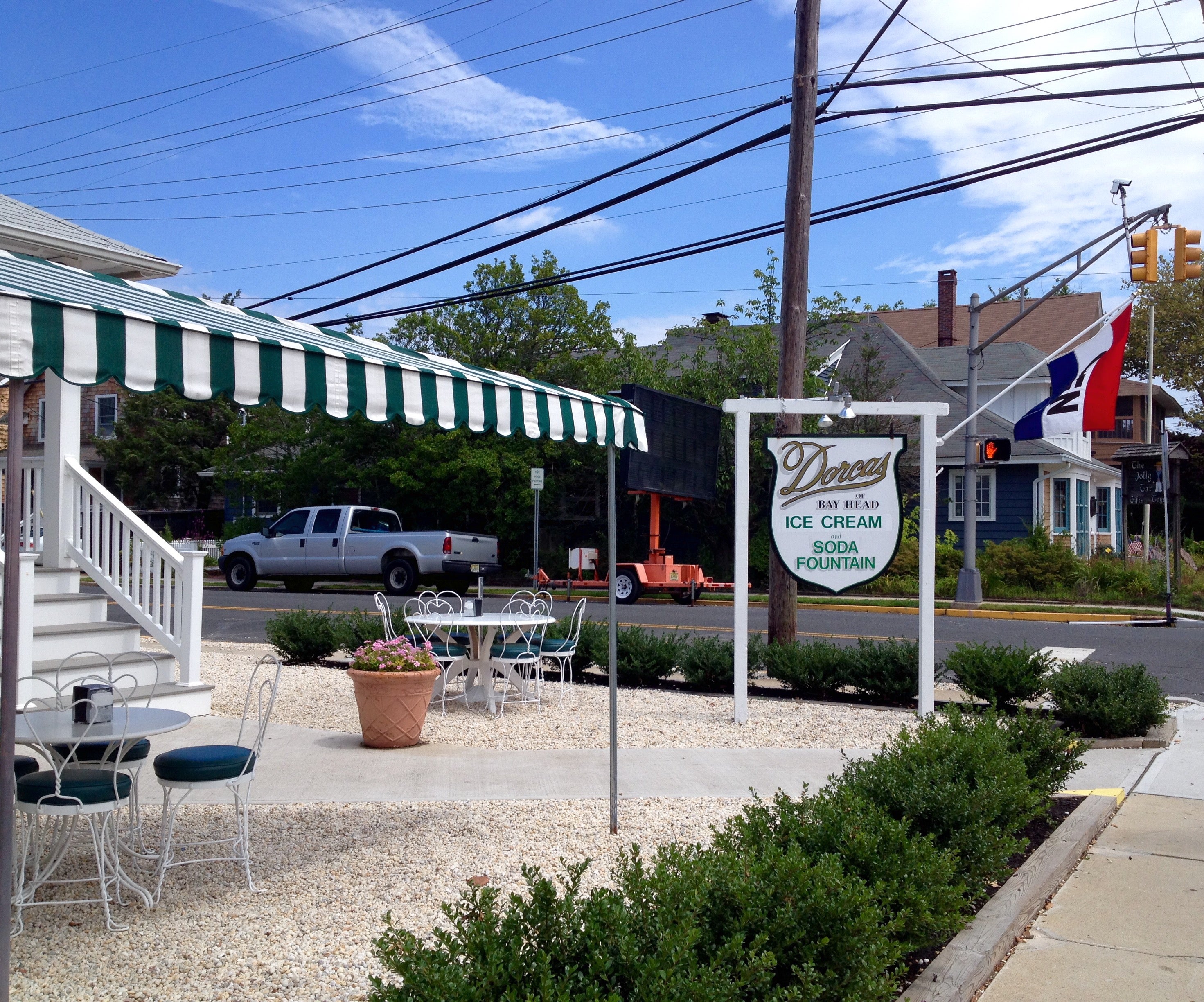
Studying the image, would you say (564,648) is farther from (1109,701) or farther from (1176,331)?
(1176,331)

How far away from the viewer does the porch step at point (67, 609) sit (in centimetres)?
905

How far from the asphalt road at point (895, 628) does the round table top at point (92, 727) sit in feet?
34.8

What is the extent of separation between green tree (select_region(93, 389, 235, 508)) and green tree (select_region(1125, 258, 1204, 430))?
34.9 m

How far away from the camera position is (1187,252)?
50.0ft

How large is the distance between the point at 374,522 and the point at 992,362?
782 inches

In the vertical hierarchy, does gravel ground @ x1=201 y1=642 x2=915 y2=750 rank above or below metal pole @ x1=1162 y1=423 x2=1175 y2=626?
below

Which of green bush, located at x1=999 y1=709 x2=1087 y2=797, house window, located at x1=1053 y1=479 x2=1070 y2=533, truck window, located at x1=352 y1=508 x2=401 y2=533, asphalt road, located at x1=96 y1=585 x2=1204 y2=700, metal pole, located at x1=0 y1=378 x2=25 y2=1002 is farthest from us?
house window, located at x1=1053 y1=479 x2=1070 y2=533

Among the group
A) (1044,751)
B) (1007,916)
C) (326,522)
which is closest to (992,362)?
(326,522)

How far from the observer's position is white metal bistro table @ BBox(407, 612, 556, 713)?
945cm

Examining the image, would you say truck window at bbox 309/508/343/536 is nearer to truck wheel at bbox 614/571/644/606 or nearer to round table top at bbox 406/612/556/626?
truck wheel at bbox 614/571/644/606

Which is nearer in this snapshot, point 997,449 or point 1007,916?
point 1007,916

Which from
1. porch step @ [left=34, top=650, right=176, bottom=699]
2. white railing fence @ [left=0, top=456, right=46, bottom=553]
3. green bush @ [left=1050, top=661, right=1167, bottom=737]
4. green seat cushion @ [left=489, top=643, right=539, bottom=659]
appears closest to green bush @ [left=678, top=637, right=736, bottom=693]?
green seat cushion @ [left=489, top=643, right=539, bottom=659]

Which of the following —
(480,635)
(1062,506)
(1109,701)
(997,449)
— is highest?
(997,449)

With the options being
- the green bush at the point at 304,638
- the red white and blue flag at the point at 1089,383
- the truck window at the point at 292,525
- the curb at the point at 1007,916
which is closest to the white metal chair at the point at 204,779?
the curb at the point at 1007,916
